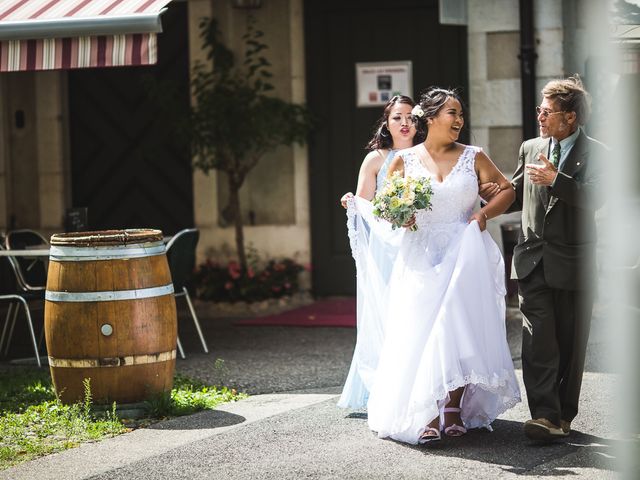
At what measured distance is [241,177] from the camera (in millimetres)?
10984

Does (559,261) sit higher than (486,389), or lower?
higher

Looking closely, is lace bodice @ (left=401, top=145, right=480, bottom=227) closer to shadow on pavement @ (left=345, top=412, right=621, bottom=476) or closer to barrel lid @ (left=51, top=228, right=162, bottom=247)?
shadow on pavement @ (left=345, top=412, right=621, bottom=476)

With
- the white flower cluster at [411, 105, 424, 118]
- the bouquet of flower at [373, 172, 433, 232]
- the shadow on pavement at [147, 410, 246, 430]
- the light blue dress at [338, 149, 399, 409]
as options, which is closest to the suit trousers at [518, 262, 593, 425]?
the bouquet of flower at [373, 172, 433, 232]

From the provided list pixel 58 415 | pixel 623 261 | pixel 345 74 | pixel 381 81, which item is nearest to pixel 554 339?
pixel 58 415

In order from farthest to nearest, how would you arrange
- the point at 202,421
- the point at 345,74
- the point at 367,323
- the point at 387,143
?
1. the point at 345,74
2. the point at 387,143
3. the point at 367,323
4. the point at 202,421

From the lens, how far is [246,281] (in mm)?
10852

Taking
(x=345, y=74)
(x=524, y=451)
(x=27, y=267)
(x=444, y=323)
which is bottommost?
(x=524, y=451)

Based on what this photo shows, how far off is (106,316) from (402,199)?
1.90m

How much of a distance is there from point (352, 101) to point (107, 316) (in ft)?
18.1

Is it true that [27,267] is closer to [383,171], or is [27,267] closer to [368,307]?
[383,171]

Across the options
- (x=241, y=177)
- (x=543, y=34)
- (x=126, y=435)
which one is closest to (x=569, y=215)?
(x=126, y=435)

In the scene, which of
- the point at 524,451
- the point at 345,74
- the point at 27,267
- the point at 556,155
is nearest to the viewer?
the point at 524,451

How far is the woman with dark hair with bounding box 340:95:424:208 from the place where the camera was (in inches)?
266

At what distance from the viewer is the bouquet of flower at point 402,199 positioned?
18.3 feet
